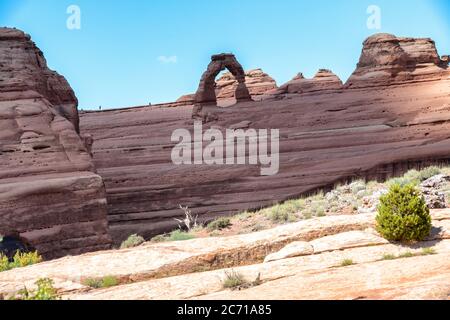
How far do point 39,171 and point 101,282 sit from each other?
10224 millimetres

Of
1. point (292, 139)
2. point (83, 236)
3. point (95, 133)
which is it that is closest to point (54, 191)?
point (83, 236)

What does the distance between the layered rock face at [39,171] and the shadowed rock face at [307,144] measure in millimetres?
7884

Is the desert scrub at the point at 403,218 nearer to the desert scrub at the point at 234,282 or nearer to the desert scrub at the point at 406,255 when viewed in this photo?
the desert scrub at the point at 406,255

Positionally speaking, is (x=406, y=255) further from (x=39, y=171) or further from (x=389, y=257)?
Answer: (x=39, y=171)

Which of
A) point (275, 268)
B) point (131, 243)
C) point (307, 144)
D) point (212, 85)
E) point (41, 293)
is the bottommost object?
point (131, 243)

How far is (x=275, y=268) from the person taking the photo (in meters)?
9.55

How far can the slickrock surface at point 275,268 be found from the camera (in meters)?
7.90

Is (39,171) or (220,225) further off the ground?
(39,171)

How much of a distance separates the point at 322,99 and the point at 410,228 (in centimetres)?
2508

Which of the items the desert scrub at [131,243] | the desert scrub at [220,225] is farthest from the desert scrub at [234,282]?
the desert scrub at [220,225]

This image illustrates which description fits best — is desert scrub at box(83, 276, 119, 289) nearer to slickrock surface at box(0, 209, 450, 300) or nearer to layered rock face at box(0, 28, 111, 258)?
slickrock surface at box(0, 209, 450, 300)

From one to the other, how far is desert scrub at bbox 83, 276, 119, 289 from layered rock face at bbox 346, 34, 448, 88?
95.9 feet

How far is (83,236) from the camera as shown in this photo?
1766 cm

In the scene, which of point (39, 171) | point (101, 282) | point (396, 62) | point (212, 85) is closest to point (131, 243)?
point (39, 171)
